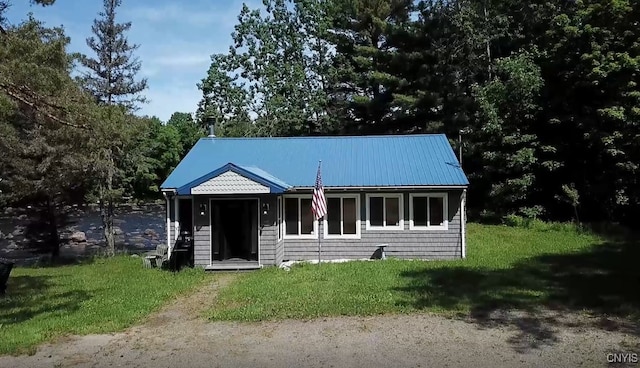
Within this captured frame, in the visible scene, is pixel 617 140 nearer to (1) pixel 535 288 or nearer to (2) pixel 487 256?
(2) pixel 487 256

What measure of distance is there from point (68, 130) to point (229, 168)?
16.6 feet

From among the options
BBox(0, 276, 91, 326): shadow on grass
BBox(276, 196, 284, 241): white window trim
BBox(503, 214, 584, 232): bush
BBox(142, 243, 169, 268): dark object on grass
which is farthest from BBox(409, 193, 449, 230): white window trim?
BBox(0, 276, 91, 326): shadow on grass

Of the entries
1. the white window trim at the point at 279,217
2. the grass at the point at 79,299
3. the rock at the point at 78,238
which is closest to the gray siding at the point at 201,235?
the grass at the point at 79,299

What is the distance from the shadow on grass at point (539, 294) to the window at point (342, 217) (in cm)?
326

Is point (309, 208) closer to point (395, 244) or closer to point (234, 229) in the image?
point (234, 229)

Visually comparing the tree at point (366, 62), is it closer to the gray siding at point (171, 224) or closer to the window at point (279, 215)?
the window at point (279, 215)

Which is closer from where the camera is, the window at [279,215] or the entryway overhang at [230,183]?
the entryway overhang at [230,183]

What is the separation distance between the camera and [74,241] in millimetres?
29328

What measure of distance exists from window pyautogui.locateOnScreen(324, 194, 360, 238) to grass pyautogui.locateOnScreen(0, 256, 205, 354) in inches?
160

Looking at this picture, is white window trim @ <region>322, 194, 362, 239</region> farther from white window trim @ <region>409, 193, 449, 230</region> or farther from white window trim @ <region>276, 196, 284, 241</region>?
white window trim @ <region>409, 193, 449, 230</region>

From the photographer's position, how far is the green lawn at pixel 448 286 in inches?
397

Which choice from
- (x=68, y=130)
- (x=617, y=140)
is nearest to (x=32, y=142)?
(x=68, y=130)

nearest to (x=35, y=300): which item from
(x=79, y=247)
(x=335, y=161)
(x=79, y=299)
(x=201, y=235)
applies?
(x=79, y=299)

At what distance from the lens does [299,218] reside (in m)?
17.2
